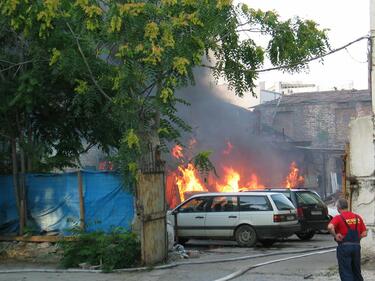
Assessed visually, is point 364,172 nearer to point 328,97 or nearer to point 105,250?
point 105,250

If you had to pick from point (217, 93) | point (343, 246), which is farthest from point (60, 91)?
point (217, 93)

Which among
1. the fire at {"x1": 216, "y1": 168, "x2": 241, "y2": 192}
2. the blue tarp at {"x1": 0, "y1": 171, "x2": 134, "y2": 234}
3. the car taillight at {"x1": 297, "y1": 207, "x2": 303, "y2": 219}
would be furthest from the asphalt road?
the fire at {"x1": 216, "y1": 168, "x2": 241, "y2": 192}

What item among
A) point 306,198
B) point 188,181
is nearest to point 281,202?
point 306,198

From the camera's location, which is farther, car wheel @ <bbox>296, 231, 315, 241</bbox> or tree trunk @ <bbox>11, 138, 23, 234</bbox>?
car wheel @ <bbox>296, 231, 315, 241</bbox>

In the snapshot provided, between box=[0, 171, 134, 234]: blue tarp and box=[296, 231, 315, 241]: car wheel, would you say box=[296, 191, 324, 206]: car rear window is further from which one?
box=[0, 171, 134, 234]: blue tarp

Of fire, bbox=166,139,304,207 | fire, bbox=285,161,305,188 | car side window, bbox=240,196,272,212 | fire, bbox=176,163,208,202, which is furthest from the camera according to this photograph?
fire, bbox=285,161,305,188

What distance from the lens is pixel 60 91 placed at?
13750 millimetres

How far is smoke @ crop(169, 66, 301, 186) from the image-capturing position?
3300cm

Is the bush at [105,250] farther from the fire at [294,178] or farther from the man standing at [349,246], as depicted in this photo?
the fire at [294,178]

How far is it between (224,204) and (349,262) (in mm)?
8140

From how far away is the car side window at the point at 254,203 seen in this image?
51.8ft

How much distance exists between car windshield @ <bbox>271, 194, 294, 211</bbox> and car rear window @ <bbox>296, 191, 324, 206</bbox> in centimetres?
133

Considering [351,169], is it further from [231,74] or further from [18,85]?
[18,85]

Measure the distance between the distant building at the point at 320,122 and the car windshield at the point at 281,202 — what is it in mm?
25867
